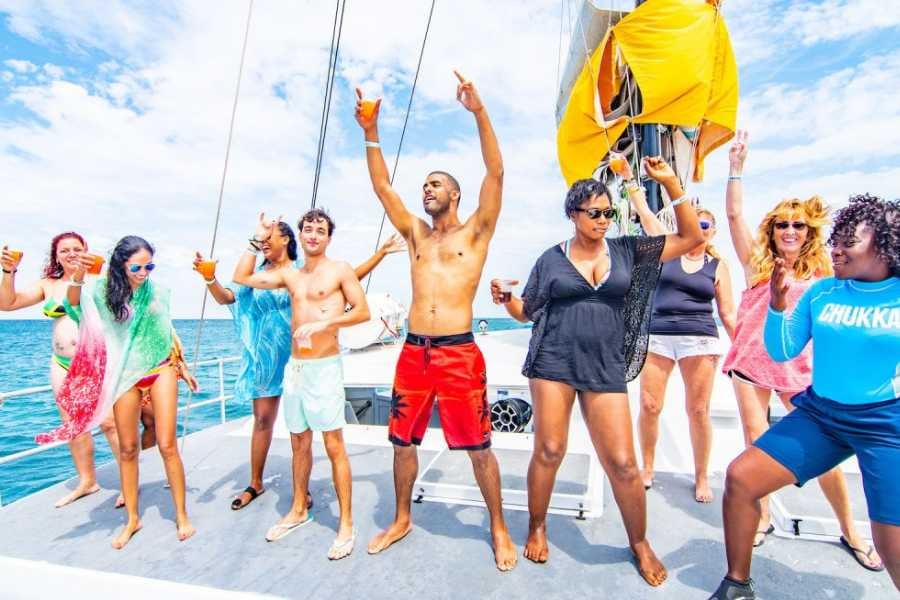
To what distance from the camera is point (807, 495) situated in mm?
3146

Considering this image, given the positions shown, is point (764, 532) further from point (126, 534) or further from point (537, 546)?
point (126, 534)

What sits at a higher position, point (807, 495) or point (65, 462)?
point (807, 495)

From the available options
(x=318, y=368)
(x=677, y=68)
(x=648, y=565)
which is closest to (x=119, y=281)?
(x=318, y=368)

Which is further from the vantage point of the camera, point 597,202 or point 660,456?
point 660,456

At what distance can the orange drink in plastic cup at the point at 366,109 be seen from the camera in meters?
2.87

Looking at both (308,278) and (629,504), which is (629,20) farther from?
(629,504)

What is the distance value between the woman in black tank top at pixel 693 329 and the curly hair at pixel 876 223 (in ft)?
4.14

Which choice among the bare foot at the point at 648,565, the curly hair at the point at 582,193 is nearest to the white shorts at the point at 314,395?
the curly hair at the point at 582,193

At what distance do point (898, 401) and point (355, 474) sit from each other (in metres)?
3.34

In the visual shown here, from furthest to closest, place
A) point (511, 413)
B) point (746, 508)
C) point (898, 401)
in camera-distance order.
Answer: point (511, 413) < point (746, 508) < point (898, 401)

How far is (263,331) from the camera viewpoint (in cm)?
345

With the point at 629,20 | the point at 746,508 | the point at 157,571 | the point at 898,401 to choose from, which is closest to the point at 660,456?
the point at 746,508

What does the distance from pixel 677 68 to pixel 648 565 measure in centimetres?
717

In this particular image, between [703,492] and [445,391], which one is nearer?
[445,391]
